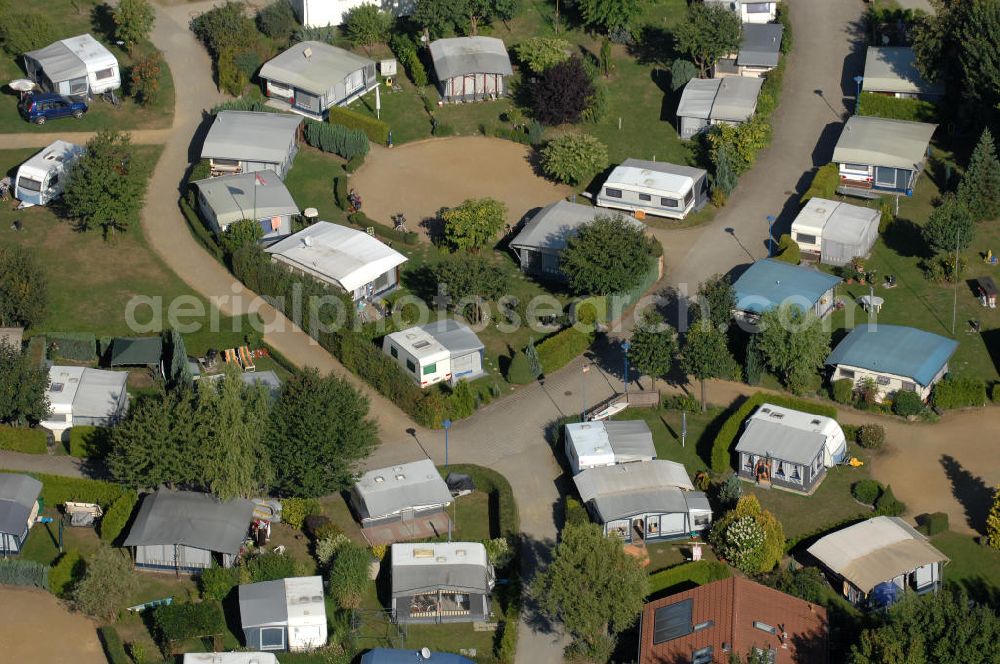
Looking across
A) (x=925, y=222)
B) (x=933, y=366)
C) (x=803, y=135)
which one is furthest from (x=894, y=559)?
(x=803, y=135)

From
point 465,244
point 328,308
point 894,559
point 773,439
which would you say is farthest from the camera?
point 465,244

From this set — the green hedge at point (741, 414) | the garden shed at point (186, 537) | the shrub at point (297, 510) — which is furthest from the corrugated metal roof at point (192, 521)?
the green hedge at point (741, 414)

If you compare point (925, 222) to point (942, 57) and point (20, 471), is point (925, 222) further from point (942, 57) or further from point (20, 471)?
point (20, 471)

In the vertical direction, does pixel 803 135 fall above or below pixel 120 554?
above

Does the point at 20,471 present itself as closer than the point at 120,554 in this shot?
No

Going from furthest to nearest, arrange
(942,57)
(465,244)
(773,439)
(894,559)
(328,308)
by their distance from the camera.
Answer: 1. (942,57)
2. (465,244)
3. (328,308)
4. (773,439)
5. (894,559)

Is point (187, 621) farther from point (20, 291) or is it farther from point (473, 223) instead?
point (473, 223)

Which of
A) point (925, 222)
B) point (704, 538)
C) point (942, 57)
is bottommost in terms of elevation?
point (704, 538)

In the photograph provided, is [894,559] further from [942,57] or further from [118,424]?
[942,57]
